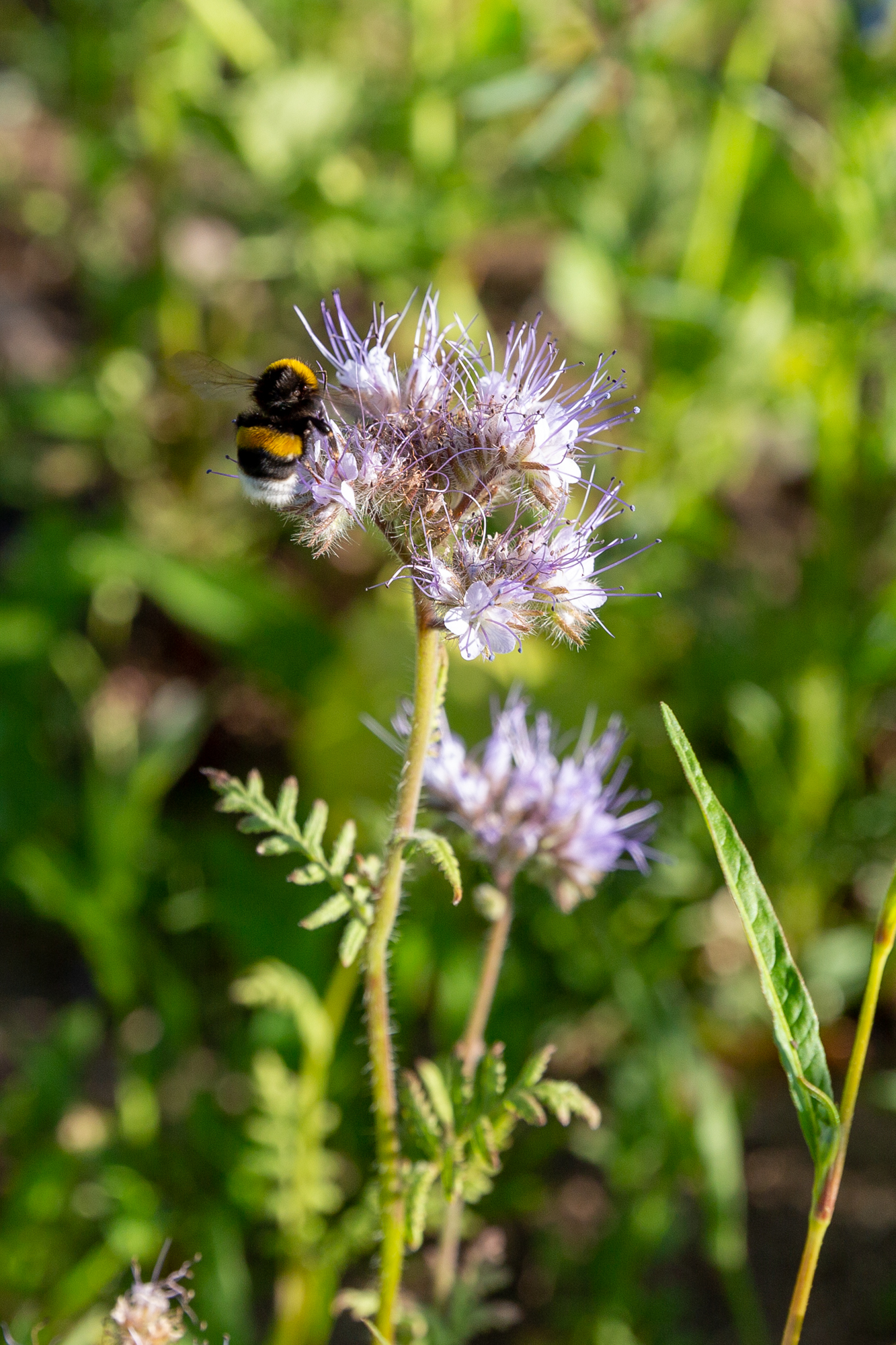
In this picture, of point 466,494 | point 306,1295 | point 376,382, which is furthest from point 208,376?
point 306,1295

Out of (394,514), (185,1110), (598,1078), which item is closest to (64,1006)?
(185,1110)

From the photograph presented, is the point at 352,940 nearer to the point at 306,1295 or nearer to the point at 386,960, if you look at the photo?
the point at 386,960

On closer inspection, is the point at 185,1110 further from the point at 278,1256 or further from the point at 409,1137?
the point at 409,1137

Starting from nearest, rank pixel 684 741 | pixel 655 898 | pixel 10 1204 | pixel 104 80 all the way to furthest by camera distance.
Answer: pixel 684 741, pixel 10 1204, pixel 655 898, pixel 104 80

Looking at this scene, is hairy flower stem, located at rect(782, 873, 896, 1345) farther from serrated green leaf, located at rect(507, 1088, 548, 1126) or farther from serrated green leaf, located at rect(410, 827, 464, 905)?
serrated green leaf, located at rect(410, 827, 464, 905)

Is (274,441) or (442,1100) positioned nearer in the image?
(442,1100)

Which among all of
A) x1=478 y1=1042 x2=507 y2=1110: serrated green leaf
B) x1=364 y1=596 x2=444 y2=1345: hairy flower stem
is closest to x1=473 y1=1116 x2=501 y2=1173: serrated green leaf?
x1=478 y1=1042 x2=507 y2=1110: serrated green leaf

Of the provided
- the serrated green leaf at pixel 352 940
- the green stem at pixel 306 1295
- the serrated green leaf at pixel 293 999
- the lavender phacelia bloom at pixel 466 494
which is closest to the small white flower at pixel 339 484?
the lavender phacelia bloom at pixel 466 494
